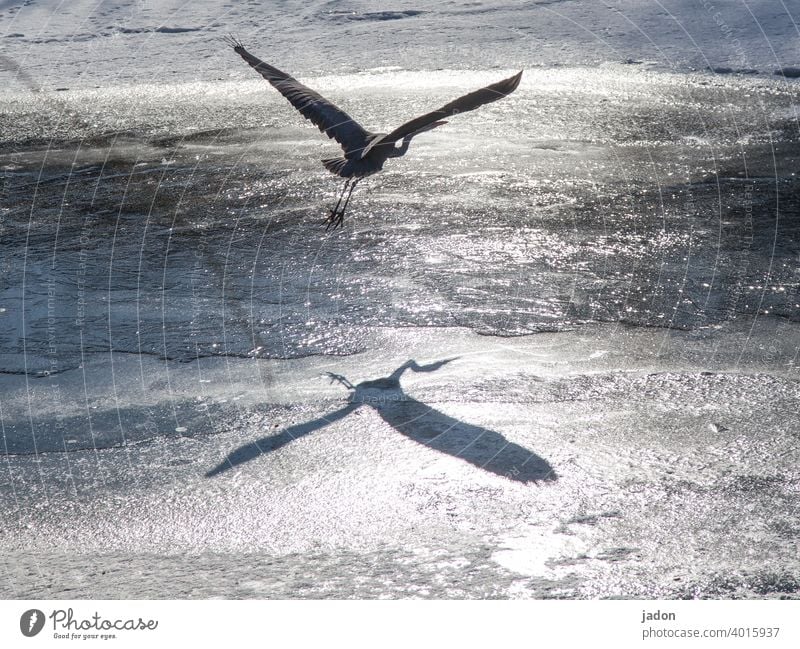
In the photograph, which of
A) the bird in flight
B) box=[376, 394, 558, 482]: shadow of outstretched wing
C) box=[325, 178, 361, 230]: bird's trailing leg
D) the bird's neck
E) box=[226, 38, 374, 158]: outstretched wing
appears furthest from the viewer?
box=[325, 178, 361, 230]: bird's trailing leg

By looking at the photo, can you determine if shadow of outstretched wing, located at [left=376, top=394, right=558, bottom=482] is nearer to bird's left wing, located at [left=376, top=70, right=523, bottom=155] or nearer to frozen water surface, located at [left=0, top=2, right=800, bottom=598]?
frozen water surface, located at [left=0, top=2, right=800, bottom=598]

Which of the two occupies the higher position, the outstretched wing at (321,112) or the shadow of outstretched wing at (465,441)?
the outstretched wing at (321,112)

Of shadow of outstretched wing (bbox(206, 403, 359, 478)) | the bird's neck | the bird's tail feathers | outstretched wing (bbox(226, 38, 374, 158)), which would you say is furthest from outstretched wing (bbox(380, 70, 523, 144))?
shadow of outstretched wing (bbox(206, 403, 359, 478))

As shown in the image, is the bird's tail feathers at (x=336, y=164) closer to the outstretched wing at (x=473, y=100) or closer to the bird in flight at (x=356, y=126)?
the bird in flight at (x=356, y=126)

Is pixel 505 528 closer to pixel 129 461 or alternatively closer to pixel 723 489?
pixel 723 489

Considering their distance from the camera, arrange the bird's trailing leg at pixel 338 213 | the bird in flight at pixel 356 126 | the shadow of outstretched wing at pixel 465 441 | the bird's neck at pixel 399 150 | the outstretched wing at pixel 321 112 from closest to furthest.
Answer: the shadow of outstretched wing at pixel 465 441, the bird in flight at pixel 356 126, the bird's neck at pixel 399 150, the outstretched wing at pixel 321 112, the bird's trailing leg at pixel 338 213

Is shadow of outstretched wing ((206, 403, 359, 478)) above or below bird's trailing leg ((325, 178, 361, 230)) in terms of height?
below

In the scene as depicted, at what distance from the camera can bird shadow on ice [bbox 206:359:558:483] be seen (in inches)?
185

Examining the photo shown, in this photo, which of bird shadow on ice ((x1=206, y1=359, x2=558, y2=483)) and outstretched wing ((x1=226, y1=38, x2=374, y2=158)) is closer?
bird shadow on ice ((x1=206, y1=359, x2=558, y2=483))

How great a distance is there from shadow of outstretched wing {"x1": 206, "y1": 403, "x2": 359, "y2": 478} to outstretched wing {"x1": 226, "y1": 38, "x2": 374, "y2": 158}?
176 cm

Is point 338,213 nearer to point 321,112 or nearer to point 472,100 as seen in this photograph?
point 321,112

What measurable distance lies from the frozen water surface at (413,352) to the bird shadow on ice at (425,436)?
2 centimetres

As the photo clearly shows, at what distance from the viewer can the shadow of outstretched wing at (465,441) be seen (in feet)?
15.3

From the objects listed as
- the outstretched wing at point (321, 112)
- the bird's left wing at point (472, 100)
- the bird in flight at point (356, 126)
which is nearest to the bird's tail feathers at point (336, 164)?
the bird in flight at point (356, 126)
